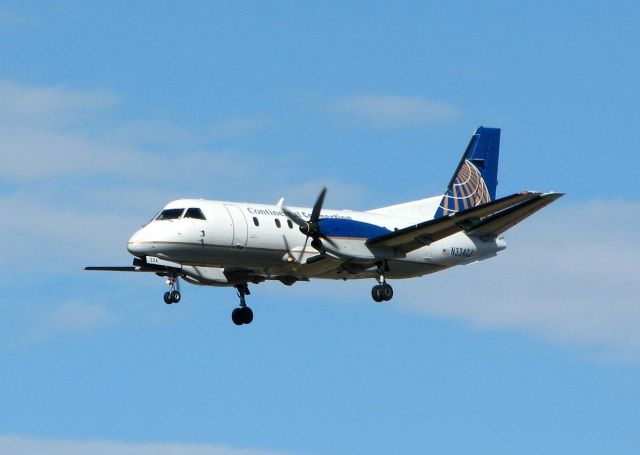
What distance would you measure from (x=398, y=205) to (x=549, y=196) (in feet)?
20.8

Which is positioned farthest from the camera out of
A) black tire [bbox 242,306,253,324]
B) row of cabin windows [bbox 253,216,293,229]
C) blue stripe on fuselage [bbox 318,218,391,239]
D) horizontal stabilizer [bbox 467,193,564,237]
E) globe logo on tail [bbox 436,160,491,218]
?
globe logo on tail [bbox 436,160,491,218]

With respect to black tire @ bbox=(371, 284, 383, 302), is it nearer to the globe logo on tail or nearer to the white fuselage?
the white fuselage

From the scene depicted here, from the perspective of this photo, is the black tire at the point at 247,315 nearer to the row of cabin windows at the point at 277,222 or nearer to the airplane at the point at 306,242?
the airplane at the point at 306,242

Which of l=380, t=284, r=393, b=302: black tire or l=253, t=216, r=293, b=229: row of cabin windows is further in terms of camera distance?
l=380, t=284, r=393, b=302: black tire

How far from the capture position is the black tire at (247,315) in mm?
35938

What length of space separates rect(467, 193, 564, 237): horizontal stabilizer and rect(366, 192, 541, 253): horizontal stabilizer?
157 millimetres

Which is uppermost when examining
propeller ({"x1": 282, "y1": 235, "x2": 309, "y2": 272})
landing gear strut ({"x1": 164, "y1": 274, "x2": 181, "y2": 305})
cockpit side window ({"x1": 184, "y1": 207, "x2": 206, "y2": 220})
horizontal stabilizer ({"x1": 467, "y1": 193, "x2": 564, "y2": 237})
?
horizontal stabilizer ({"x1": 467, "y1": 193, "x2": 564, "y2": 237})

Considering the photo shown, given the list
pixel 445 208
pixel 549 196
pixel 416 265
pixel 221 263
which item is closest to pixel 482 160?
pixel 445 208

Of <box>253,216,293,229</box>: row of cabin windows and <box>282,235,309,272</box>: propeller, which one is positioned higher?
<box>253,216,293,229</box>: row of cabin windows

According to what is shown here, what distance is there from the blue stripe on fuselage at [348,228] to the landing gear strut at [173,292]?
150 inches

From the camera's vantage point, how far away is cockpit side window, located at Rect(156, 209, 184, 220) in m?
A: 32.5

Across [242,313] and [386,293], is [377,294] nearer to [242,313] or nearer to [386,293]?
[386,293]

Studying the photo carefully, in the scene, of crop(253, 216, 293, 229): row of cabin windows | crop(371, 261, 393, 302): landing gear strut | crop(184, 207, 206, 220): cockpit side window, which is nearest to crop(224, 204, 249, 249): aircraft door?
crop(253, 216, 293, 229): row of cabin windows

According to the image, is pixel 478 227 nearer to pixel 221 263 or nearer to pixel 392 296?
pixel 392 296
